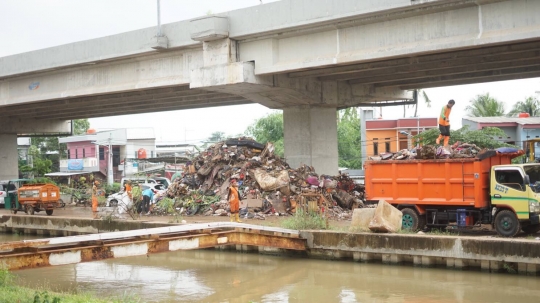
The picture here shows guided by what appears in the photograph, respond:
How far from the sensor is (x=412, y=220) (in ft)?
60.9

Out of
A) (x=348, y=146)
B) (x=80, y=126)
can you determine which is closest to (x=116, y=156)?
(x=80, y=126)

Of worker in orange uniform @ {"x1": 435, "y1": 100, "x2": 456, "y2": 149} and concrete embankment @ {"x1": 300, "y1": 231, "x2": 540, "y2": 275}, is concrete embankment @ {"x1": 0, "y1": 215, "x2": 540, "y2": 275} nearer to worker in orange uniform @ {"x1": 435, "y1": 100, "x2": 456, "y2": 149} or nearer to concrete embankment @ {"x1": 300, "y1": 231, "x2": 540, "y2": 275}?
concrete embankment @ {"x1": 300, "y1": 231, "x2": 540, "y2": 275}

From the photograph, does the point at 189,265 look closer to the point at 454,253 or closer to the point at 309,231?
the point at 309,231

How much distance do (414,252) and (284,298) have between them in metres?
4.22

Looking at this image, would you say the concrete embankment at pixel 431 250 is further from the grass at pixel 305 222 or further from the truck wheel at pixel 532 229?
the truck wheel at pixel 532 229

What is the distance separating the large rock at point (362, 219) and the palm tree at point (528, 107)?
1618 inches

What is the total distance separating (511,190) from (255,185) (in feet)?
38.7

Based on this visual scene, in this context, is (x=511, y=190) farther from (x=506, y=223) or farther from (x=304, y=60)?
(x=304, y=60)

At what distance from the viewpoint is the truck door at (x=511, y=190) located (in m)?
16.3

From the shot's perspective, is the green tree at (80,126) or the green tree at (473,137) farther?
the green tree at (80,126)

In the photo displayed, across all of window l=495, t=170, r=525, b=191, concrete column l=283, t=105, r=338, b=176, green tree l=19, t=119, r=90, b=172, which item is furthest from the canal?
green tree l=19, t=119, r=90, b=172

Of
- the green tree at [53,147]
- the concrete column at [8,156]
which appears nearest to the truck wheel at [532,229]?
the concrete column at [8,156]

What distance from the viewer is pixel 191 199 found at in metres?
27.5

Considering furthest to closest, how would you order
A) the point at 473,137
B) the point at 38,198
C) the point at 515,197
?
the point at 473,137
the point at 38,198
the point at 515,197
